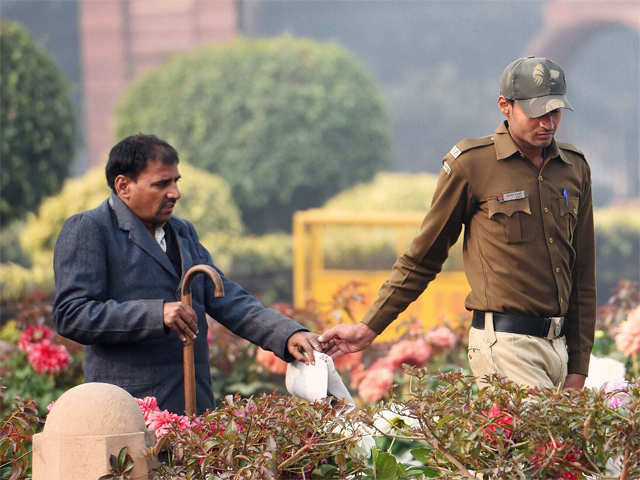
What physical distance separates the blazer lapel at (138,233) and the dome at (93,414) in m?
0.71

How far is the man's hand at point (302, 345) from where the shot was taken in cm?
329

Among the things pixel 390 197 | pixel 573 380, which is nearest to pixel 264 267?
pixel 390 197

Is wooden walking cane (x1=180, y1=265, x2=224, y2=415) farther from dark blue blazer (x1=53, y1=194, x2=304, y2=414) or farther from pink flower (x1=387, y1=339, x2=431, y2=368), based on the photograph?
pink flower (x1=387, y1=339, x2=431, y2=368)

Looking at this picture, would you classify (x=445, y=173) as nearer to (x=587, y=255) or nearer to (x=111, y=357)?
(x=587, y=255)

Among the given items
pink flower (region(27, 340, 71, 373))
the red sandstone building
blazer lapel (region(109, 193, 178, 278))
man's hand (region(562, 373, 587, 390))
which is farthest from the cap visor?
the red sandstone building

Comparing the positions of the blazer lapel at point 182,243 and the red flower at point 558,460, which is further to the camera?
the blazer lapel at point 182,243

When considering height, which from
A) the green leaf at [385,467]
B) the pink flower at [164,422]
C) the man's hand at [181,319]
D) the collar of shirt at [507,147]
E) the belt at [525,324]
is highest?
the collar of shirt at [507,147]

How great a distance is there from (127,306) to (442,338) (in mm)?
2496

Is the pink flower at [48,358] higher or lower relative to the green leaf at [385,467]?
lower

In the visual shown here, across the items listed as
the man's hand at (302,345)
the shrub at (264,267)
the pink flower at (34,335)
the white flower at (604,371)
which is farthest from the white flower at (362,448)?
the shrub at (264,267)

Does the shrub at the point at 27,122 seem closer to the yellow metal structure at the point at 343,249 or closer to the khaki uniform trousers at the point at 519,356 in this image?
the yellow metal structure at the point at 343,249

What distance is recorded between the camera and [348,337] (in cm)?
340

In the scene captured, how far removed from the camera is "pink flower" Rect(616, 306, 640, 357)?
4.77 meters

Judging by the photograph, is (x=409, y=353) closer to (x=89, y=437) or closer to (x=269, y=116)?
(x=89, y=437)
